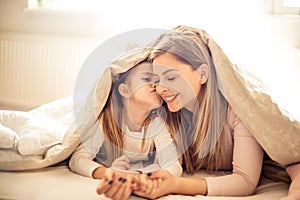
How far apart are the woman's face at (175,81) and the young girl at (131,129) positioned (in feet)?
0.08

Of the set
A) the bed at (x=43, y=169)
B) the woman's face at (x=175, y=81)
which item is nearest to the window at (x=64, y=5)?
the bed at (x=43, y=169)

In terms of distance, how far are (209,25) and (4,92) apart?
1.17m

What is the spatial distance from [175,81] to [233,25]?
1122mm

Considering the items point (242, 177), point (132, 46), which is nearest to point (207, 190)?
point (242, 177)

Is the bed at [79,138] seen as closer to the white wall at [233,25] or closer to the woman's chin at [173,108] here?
the woman's chin at [173,108]

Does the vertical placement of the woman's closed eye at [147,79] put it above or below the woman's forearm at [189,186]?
above

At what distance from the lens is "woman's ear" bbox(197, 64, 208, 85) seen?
127 centimetres

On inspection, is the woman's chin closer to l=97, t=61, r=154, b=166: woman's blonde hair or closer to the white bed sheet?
l=97, t=61, r=154, b=166: woman's blonde hair

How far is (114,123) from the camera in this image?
1269 mm

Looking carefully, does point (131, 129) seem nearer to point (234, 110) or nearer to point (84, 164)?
point (84, 164)

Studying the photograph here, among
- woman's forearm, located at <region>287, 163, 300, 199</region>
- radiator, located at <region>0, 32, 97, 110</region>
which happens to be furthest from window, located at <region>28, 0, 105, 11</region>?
woman's forearm, located at <region>287, 163, 300, 199</region>

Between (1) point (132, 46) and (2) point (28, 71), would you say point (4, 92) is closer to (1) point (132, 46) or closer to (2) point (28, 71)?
(2) point (28, 71)

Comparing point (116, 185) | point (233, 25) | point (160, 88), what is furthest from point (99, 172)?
point (233, 25)

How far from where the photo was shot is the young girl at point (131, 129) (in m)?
1.25
